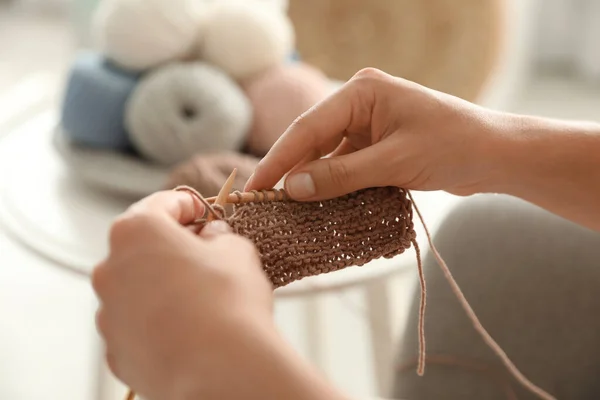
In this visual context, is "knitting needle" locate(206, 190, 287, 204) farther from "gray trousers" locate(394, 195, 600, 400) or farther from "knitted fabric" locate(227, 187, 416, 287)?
"gray trousers" locate(394, 195, 600, 400)

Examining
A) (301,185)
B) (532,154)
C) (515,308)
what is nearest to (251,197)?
(301,185)

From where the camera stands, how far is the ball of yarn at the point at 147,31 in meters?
1.03

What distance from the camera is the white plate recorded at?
Answer: 39.1 inches

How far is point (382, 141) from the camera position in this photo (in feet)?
1.97

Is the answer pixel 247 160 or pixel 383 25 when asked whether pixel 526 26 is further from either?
pixel 247 160

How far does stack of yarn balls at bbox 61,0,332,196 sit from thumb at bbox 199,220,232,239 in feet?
1.44

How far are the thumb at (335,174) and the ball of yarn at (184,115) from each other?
1.39 feet

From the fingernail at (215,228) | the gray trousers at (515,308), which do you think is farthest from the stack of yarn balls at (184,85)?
the fingernail at (215,228)

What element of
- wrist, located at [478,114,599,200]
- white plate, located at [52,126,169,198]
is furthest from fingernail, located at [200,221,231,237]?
white plate, located at [52,126,169,198]

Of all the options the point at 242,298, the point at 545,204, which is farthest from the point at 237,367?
the point at 545,204

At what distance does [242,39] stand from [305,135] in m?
0.49

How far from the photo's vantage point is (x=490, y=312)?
2.65ft

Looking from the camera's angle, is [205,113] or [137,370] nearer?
[137,370]

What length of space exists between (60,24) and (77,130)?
1.93m
